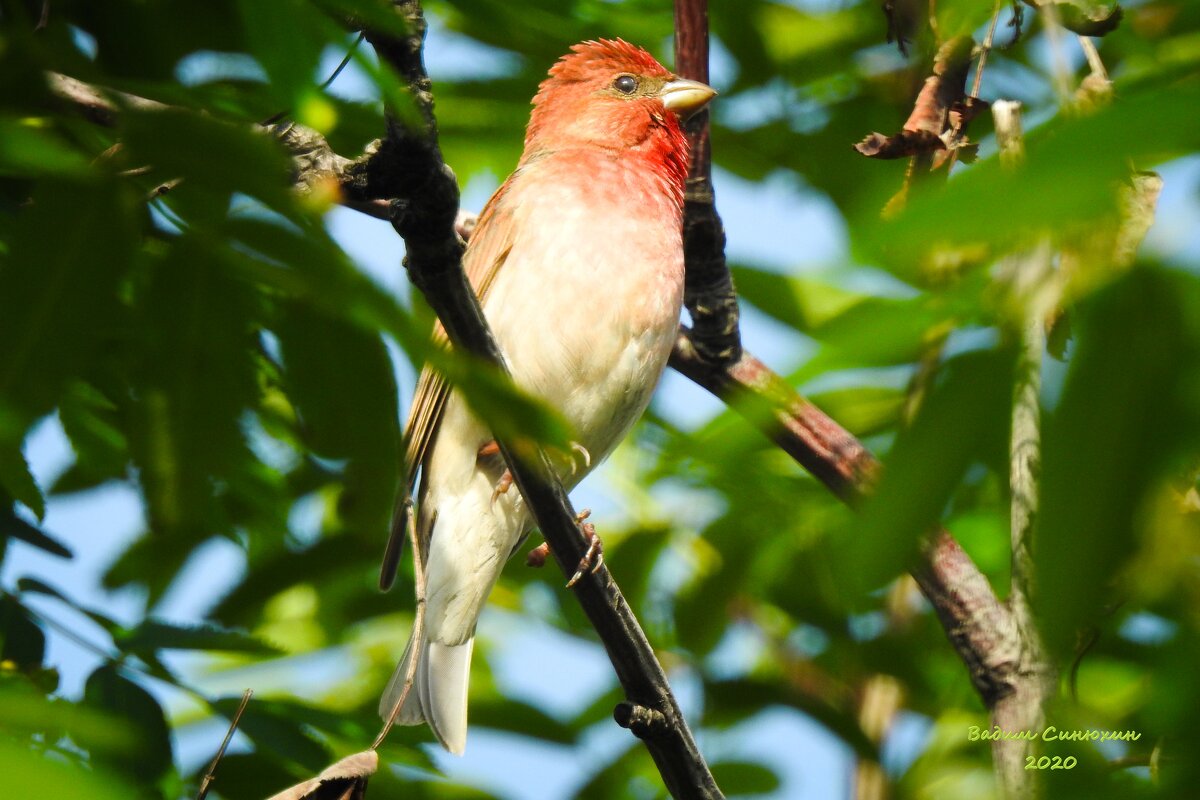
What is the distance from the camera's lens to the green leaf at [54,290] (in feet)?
6.31

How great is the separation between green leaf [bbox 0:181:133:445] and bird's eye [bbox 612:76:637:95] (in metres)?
4.14

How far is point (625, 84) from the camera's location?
19.3ft

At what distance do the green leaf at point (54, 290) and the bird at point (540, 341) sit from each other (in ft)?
7.50

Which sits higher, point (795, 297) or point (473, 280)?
point (473, 280)

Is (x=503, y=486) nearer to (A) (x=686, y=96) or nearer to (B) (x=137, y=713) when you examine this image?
(A) (x=686, y=96)

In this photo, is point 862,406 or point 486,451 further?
point 486,451

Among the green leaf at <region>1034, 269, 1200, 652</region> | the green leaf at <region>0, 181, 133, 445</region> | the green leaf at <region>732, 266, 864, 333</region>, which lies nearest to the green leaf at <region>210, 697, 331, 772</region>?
the green leaf at <region>0, 181, 133, 445</region>

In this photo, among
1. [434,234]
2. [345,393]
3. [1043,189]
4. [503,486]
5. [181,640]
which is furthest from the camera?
[503,486]

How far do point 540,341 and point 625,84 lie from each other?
169 centimetres

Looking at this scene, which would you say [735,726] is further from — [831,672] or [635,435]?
[635,435]

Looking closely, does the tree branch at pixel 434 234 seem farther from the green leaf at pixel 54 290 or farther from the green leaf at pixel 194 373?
the green leaf at pixel 54 290

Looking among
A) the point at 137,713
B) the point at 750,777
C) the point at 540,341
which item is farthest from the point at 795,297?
the point at 137,713

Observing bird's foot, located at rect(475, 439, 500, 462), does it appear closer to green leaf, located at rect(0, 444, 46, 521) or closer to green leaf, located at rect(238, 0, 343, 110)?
green leaf, located at rect(0, 444, 46, 521)

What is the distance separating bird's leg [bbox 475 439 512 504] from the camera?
16.0 ft
